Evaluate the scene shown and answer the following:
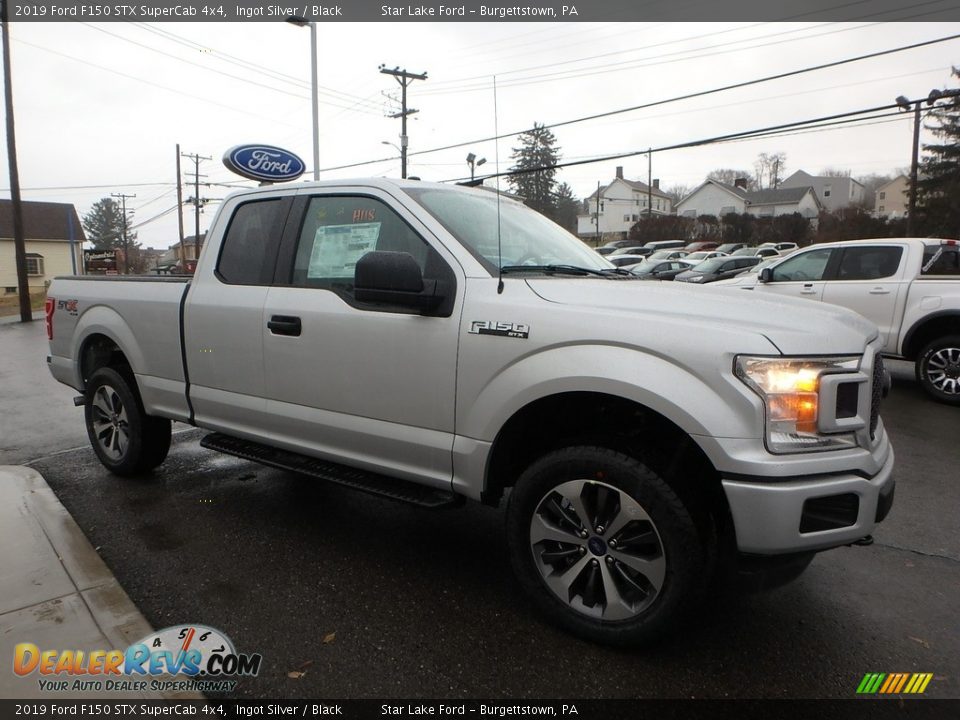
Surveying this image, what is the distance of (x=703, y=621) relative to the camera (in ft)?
9.41

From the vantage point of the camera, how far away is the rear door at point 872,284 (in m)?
7.77

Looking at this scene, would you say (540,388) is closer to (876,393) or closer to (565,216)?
(876,393)

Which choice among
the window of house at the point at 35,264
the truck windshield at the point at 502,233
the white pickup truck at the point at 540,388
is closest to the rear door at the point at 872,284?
the truck windshield at the point at 502,233

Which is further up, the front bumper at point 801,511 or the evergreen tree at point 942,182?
the evergreen tree at point 942,182

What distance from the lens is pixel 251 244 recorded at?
3947 millimetres

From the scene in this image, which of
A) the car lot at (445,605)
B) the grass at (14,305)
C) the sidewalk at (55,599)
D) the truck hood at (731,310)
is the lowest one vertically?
the car lot at (445,605)

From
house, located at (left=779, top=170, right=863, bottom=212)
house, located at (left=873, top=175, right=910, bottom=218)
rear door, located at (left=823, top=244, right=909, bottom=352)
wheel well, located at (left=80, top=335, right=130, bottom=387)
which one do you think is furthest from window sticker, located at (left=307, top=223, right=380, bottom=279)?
house, located at (left=873, top=175, right=910, bottom=218)

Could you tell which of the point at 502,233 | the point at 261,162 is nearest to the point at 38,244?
the point at 261,162

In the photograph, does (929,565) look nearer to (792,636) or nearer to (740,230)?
(792,636)

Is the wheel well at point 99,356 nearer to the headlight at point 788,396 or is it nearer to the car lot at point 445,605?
the car lot at point 445,605

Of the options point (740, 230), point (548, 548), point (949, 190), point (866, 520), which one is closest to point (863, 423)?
point (866, 520)

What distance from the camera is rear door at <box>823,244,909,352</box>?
7.77 meters

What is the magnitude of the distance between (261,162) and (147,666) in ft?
12.6

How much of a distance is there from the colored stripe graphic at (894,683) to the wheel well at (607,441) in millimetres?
749
